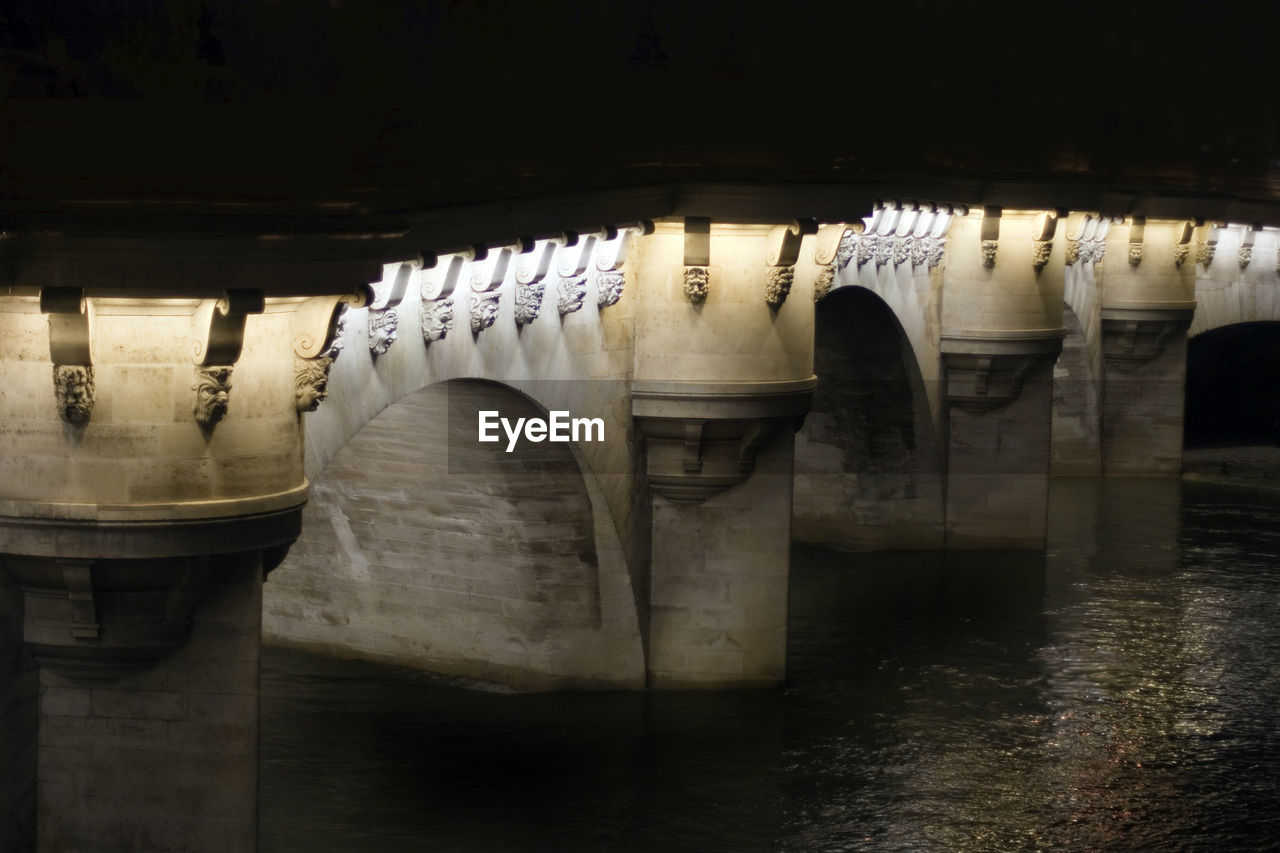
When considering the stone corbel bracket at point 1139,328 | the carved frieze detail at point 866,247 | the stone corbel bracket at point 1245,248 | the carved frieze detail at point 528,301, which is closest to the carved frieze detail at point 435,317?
the carved frieze detail at point 528,301

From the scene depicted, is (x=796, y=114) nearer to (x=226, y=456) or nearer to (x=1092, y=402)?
(x=226, y=456)

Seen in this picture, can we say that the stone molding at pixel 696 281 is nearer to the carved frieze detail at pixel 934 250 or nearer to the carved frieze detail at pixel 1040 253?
the carved frieze detail at pixel 934 250

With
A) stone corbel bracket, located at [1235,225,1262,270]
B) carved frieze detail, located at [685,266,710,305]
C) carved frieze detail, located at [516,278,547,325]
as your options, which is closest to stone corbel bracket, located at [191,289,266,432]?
carved frieze detail, located at [516,278,547,325]

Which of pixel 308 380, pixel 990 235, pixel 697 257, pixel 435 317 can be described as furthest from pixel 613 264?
pixel 990 235

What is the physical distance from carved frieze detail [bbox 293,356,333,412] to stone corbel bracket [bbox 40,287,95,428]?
1088mm

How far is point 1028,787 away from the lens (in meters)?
16.4

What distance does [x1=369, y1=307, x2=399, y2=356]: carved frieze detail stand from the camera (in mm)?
13706

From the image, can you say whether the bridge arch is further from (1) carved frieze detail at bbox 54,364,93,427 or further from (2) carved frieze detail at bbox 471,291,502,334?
(1) carved frieze detail at bbox 54,364,93,427

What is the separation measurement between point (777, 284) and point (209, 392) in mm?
7454

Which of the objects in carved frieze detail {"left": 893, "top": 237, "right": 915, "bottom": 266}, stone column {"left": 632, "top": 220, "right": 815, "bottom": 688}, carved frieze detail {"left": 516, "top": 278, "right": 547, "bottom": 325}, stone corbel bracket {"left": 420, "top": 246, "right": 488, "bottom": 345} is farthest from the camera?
carved frieze detail {"left": 893, "top": 237, "right": 915, "bottom": 266}

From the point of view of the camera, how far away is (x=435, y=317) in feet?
47.0

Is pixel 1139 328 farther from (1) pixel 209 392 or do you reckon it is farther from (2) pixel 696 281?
(1) pixel 209 392

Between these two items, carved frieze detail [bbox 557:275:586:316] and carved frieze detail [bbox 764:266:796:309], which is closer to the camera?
carved frieze detail [bbox 557:275:586:316]

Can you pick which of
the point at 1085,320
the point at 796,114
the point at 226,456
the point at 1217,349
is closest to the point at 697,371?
the point at 796,114
